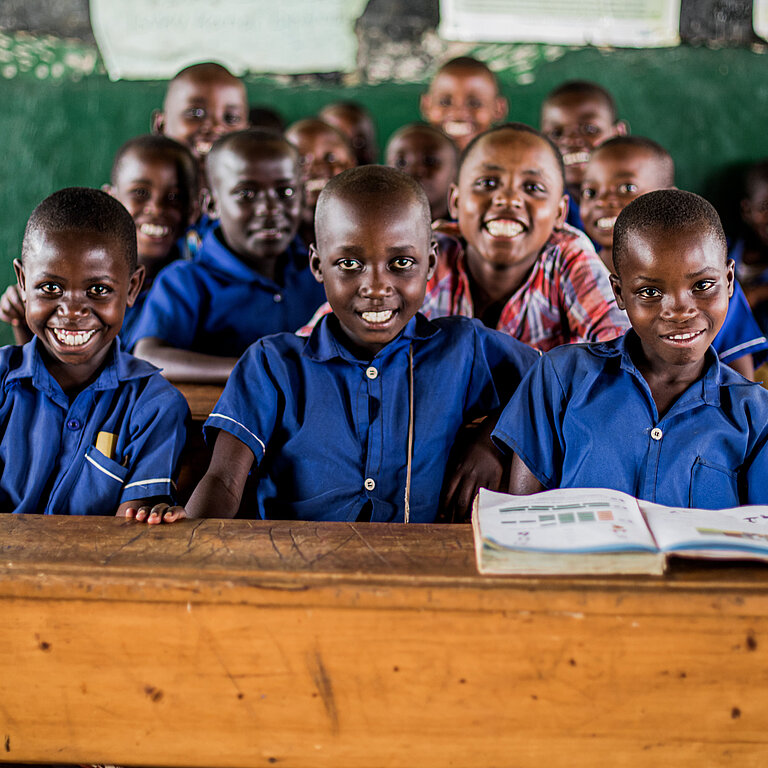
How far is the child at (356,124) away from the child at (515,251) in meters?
1.70

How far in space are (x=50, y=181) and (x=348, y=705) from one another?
144 inches

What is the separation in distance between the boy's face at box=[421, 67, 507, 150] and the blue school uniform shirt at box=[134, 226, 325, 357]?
141 centimetres

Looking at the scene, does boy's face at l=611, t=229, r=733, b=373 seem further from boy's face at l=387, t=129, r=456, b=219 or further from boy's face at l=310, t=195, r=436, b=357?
boy's face at l=387, t=129, r=456, b=219

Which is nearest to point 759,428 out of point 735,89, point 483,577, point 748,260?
point 483,577

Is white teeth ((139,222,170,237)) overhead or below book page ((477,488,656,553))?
overhead

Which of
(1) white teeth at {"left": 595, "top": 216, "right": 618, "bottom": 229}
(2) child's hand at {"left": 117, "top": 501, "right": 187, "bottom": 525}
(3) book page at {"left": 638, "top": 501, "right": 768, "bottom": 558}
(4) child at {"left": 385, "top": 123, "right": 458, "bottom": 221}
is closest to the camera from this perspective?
(3) book page at {"left": 638, "top": 501, "right": 768, "bottom": 558}

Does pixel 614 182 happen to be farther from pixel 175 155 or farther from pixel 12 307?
pixel 12 307

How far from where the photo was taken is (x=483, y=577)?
95 centimetres

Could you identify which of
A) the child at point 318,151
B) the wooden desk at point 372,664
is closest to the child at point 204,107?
the child at point 318,151

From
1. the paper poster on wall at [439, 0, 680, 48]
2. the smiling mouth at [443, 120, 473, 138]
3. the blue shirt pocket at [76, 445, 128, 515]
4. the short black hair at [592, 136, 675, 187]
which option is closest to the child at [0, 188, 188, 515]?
the blue shirt pocket at [76, 445, 128, 515]

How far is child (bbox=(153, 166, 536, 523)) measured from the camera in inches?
59.0

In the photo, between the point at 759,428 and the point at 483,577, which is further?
the point at 759,428

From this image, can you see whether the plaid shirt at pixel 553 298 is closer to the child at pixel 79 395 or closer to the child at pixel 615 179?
the child at pixel 615 179

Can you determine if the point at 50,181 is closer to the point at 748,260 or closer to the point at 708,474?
the point at 748,260
